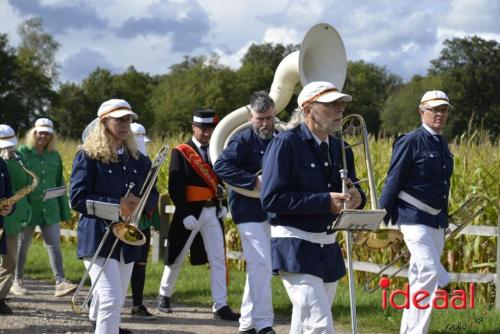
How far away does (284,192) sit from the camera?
4727 millimetres

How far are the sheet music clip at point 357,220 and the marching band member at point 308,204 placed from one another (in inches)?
4.1

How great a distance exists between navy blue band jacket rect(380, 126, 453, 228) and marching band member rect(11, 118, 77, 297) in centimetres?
422

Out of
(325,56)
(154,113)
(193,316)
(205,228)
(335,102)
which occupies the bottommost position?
(193,316)

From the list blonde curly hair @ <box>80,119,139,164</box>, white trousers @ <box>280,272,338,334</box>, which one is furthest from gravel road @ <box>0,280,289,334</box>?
white trousers @ <box>280,272,338,334</box>

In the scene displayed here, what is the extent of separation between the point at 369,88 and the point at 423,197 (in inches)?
3575

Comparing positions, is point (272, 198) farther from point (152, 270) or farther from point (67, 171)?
point (67, 171)

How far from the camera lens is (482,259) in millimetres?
9742

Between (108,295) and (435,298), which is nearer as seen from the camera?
(108,295)

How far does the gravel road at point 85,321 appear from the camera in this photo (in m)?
7.83

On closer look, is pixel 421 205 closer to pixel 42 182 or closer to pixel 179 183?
pixel 179 183

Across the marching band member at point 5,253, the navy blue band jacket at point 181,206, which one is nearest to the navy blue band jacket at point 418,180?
the navy blue band jacket at point 181,206

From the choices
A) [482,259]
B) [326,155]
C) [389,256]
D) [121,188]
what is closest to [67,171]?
[389,256]

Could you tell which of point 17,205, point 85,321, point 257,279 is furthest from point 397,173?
point 17,205

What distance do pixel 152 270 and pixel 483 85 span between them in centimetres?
6753
